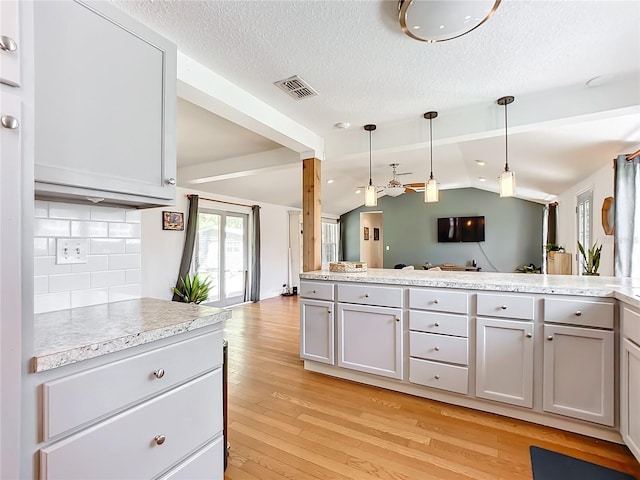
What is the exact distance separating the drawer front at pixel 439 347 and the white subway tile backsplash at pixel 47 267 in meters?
2.27

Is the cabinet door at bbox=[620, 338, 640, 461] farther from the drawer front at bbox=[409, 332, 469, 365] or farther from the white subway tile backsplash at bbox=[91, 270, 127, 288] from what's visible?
the white subway tile backsplash at bbox=[91, 270, 127, 288]

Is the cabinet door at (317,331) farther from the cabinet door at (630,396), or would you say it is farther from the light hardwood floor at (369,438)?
the cabinet door at (630,396)

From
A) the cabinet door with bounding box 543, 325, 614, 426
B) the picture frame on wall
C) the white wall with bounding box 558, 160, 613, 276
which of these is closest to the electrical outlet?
the cabinet door with bounding box 543, 325, 614, 426

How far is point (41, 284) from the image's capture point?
135cm

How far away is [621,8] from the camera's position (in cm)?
163

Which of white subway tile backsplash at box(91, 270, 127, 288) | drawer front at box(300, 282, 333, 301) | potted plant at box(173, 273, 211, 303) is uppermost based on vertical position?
white subway tile backsplash at box(91, 270, 127, 288)

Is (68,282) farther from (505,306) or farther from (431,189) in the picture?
(431,189)

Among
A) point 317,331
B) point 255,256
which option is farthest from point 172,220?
point 317,331

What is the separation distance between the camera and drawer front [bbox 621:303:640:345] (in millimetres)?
1670

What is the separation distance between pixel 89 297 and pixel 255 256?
523 centimetres

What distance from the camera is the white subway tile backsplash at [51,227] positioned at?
52.6 inches

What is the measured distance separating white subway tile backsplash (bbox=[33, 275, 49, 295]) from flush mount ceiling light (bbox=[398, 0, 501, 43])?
6.85 ft

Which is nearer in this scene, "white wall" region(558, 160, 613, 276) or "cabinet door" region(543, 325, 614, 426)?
"cabinet door" region(543, 325, 614, 426)

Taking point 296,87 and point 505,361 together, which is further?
point 296,87
